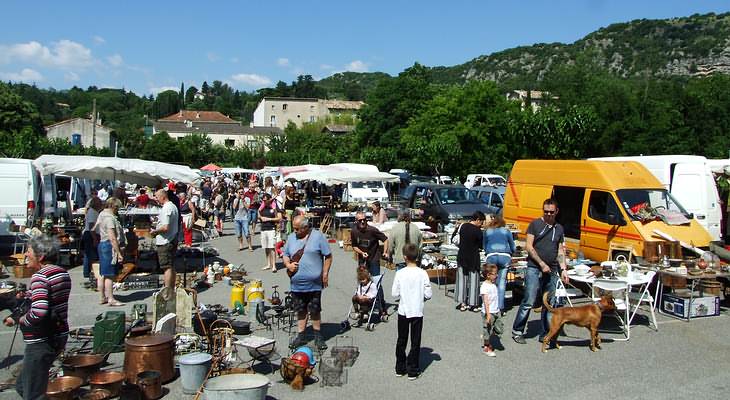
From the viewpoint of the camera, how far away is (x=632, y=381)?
21.8ft

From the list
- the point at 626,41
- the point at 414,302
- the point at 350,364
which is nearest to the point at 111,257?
the point at 350,364

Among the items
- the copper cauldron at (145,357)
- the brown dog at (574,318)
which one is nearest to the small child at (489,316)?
the brown dog at (574,318)

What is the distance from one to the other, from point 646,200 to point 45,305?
444 inches

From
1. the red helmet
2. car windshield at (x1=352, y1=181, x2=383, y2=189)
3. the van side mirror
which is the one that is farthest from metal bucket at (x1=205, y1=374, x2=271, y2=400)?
car windshield at (x1=352, y1=181, x2=383, y2=189)

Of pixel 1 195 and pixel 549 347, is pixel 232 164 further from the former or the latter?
pixel 549 347

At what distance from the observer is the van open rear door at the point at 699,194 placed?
14.8 metres

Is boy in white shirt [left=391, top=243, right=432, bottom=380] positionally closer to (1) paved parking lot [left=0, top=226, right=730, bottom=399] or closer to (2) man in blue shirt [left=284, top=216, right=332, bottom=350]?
(1) paved parking lot [left=0, top=226, right=730, bottom=399]

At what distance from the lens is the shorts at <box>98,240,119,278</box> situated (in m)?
9.69

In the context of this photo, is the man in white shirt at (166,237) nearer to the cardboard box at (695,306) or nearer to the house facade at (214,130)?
the cardboard box at (695,306)

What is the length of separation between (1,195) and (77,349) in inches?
370

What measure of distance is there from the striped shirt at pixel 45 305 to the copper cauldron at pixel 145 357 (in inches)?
51.4

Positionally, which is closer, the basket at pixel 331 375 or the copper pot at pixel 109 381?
the copper pot at pixel 109 381

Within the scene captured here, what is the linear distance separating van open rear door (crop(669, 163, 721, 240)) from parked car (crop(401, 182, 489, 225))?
5.49 metres

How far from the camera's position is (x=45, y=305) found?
4.82 meters
